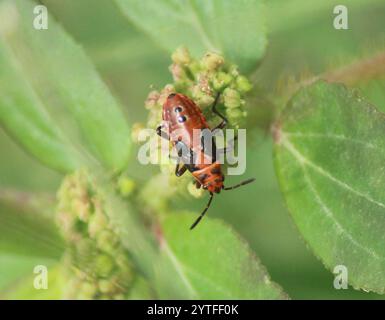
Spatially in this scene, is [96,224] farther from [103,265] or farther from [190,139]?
[190,139]

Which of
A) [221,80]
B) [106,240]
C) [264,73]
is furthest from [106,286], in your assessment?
[264,73]

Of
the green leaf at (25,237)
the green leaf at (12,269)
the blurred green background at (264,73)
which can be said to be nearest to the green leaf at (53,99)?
the green leaf at (25,237)

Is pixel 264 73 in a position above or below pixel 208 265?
above

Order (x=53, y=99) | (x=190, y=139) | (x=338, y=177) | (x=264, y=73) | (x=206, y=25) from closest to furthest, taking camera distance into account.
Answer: (x=338, y=177)
(x=190, y=139)
(x=206, y=25)
(x=53, y=99)
(x=264, y=73)

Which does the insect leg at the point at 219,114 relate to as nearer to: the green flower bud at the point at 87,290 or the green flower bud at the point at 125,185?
the green flower bud at the point at 125,185

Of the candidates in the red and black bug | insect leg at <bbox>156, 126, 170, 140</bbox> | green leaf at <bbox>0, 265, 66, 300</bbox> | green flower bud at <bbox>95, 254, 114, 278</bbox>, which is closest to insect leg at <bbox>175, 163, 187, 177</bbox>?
the red and black bug

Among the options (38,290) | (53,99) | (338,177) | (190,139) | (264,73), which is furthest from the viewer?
(264,73)
